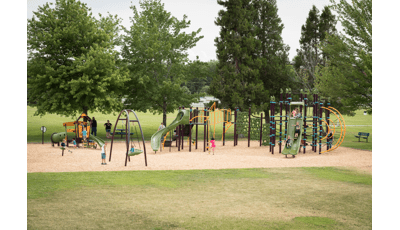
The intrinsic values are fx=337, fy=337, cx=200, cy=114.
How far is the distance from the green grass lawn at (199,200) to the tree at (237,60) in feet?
63.8

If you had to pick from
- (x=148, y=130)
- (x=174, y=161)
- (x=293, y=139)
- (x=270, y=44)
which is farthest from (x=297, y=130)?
(x=148, y=130)

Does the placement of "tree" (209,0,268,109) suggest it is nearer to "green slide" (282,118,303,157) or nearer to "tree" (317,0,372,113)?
"tree" (317,0,372,113)

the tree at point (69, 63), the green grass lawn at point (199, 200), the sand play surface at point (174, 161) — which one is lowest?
the green grass lawn at point (199, 200)

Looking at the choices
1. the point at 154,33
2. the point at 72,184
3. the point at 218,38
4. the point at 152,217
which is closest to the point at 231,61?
the point at 218,38

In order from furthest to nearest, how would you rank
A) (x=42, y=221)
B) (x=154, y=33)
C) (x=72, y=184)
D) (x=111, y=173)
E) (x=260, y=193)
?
(x=154, y=33) < (x=111, y=173) < (x=72, y=184) < (x=260, y=193) < (x=42, y=221)

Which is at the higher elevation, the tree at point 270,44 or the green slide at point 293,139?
the tree at point 270,44

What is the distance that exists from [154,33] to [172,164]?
61.1 feet

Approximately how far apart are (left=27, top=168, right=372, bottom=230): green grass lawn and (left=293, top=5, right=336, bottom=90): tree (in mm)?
23618

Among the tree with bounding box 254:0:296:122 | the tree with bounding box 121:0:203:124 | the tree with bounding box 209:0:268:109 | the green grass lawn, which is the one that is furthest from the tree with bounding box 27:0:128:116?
the tree with bounding box 254:0:296:122

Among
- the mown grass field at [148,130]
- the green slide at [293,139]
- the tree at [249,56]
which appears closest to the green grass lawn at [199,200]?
the green slide at [293,139]

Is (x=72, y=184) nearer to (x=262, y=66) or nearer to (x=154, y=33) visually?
(x=154, y=33)

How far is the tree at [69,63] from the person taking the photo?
2680 cm

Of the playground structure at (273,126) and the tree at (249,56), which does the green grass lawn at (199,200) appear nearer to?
the playground structure at (273,126)

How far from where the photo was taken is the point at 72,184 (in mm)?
12117
